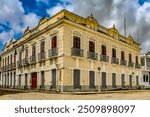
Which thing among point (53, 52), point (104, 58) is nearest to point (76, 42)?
point (53, 52)

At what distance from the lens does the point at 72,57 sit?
19.0 metres

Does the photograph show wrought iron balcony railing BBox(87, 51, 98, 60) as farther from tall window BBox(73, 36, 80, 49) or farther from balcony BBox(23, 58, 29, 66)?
balcony BBox(23, 58, 29, 66)

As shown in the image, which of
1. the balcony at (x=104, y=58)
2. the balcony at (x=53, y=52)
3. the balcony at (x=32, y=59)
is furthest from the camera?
the balcony at (x=32, y=59)

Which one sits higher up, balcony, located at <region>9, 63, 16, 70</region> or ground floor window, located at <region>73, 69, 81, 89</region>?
balcony, located at <region>9, 63, 16, 70</region>

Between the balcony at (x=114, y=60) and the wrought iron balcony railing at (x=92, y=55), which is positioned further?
the balcony at (x=114, y=60)

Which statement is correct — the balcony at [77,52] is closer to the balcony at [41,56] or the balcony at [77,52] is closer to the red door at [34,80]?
the balcony at [41,56]

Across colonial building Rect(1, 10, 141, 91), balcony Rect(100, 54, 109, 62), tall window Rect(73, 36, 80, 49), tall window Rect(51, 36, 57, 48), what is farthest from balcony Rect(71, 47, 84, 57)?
balcony Rect(100, 54, 109, 62)

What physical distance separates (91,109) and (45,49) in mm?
15337

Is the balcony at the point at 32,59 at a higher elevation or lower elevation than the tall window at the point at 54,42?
lower

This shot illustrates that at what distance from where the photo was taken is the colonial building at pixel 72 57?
61.8ft

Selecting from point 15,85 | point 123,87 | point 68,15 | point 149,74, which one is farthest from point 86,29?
point 149,74

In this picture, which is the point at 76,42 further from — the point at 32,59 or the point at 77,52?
the point at 32,59

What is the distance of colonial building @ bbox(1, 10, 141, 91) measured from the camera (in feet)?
61.8

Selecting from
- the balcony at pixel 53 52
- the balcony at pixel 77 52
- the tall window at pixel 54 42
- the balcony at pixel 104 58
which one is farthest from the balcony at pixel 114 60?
the balcony at pixel 53 52
